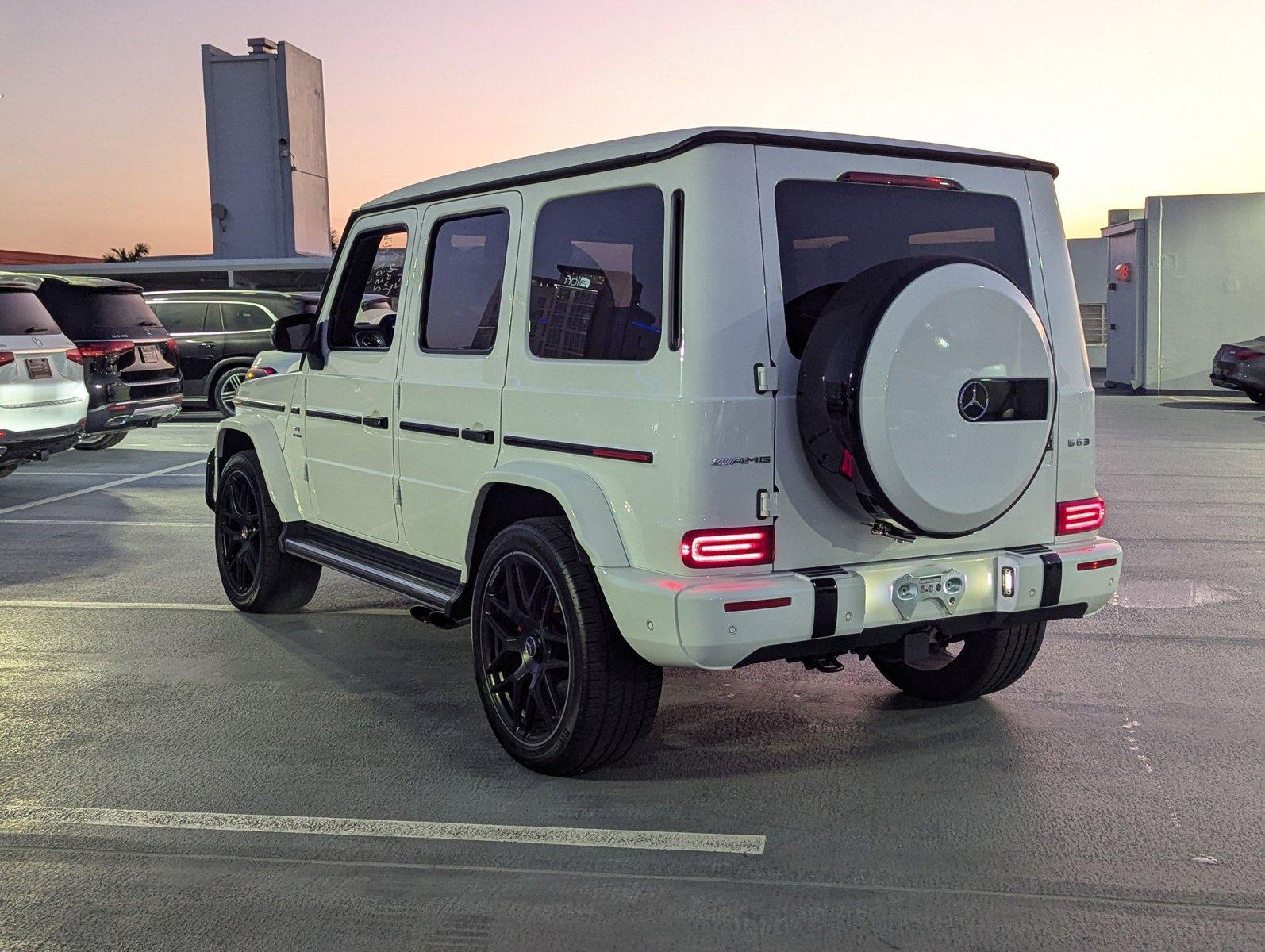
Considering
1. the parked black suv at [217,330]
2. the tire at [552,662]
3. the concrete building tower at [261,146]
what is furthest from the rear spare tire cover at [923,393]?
the concrete building tower at [261,146]

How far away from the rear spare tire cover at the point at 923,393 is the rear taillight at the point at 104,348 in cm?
1151

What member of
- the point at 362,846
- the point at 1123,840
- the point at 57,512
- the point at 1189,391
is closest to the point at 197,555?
the point at 57,512

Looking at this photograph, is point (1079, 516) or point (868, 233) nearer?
point (868, 233)

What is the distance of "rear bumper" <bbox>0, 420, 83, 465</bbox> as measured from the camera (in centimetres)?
1111

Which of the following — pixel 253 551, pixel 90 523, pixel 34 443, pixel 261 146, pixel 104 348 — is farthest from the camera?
pixel 261 146

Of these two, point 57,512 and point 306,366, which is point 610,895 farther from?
point 57,512

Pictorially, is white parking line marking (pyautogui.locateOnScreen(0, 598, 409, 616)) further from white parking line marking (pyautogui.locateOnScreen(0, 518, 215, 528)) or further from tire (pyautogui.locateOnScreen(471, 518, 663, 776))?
white parking line marking (pyautogui.locateOnScreen(0, 518, 215, 528))

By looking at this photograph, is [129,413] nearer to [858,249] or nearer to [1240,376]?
[858,249]

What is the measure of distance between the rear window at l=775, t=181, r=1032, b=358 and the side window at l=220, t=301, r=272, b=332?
15.8 metres

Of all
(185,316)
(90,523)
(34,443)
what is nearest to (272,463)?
(90,523)

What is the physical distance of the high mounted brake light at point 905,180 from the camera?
14.4 ft

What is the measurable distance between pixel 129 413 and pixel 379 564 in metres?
9.36

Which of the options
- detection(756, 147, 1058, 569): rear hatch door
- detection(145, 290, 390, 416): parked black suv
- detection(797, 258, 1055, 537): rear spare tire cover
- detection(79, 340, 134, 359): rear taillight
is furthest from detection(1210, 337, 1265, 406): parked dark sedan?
detection(797, 258, 1055, 537): rear spare tire cover

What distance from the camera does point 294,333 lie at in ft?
21.1
